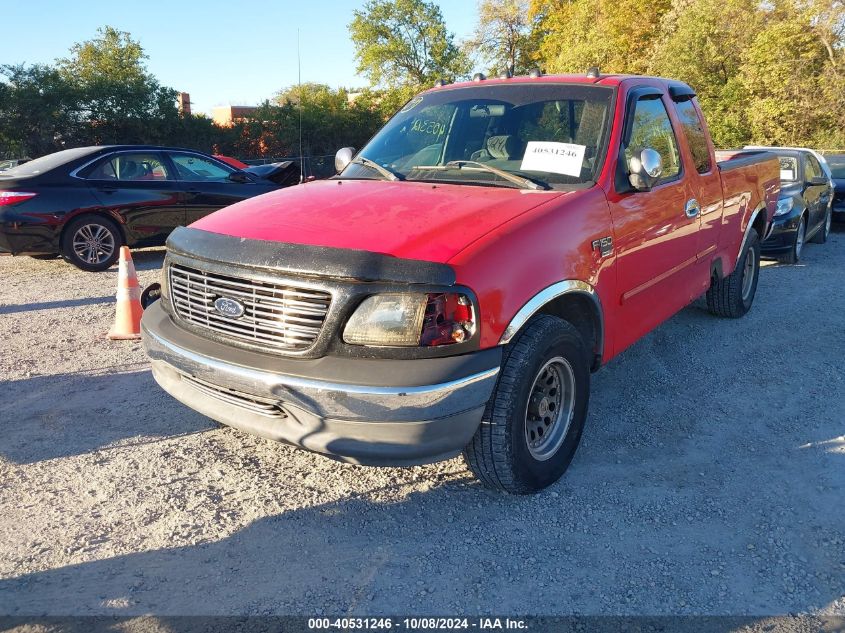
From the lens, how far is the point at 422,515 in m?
3.34

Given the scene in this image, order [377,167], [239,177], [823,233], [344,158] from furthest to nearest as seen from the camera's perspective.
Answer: [823,233] → [239,177] → [344,158] → [377,167]

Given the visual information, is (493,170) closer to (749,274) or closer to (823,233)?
(749,274)

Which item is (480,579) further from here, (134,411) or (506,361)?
(134,411)

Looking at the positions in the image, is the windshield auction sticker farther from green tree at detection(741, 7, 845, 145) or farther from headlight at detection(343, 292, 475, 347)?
green tree at detection(741, 7, 845, 145)

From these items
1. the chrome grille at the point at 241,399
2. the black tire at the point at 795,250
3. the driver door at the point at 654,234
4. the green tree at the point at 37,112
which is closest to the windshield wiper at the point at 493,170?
the driver door at the point at 654,234

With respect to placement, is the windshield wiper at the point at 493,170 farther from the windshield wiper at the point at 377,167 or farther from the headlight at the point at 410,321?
the headlight at the point at 410,321

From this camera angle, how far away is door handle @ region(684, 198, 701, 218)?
4690 millimetres

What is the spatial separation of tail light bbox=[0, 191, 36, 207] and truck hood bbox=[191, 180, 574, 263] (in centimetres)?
583

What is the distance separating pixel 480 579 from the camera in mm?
2869

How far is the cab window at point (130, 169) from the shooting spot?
8969 mm

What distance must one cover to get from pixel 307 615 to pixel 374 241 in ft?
5.02

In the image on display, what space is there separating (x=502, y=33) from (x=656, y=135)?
4568cm

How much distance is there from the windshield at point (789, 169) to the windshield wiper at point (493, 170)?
757 centimetres

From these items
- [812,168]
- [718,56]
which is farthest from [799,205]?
[718,56]
